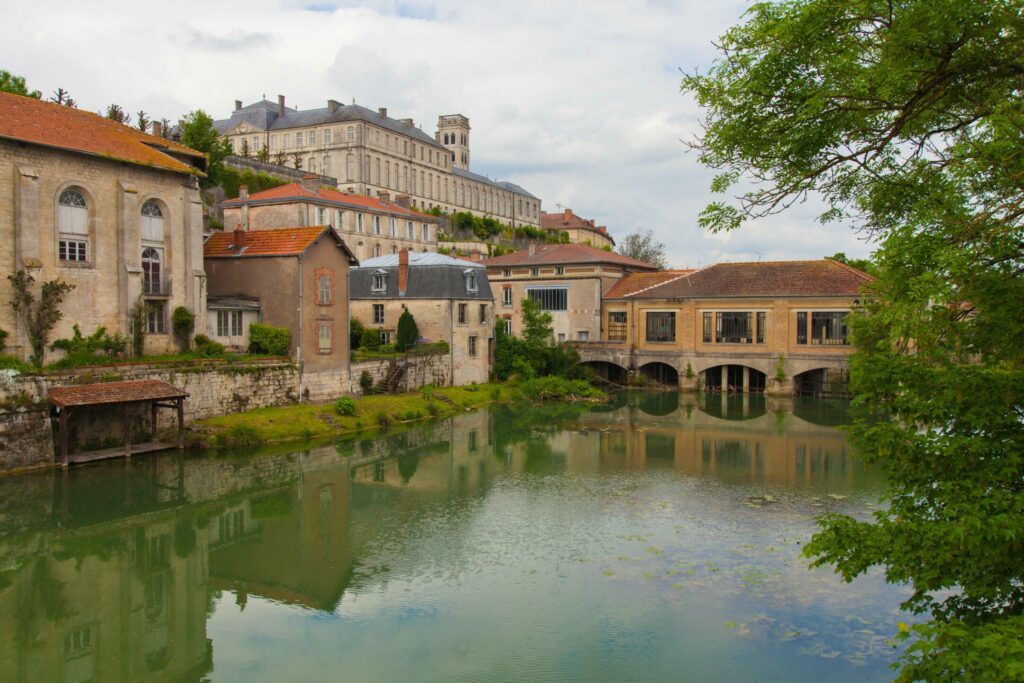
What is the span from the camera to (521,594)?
13.6m

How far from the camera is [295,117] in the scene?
7894 centimetres

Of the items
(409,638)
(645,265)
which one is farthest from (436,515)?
(645,265)

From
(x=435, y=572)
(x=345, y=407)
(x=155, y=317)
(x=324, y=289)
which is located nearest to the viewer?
(x=435, y=572)

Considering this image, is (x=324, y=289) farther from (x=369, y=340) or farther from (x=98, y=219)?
(x=98, y=219)

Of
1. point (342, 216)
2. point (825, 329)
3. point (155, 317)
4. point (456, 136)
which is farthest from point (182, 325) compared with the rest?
point (456, 136)

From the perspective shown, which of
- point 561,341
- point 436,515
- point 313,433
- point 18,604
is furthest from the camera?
point 561,341

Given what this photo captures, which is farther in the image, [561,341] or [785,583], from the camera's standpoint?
[561,341]

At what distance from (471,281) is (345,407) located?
1214cm

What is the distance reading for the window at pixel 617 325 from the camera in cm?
4641

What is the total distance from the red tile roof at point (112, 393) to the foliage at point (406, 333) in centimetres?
1375

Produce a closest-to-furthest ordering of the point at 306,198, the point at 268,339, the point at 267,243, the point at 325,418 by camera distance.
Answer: the point at 325,418 → the point at 268,339 → the point at 267,243 → the point at 306,198

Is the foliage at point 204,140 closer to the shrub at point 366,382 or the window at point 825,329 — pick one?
the shrub at point 366,382

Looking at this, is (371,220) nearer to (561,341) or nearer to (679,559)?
(561,341)

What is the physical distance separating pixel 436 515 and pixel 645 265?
34595 mm
